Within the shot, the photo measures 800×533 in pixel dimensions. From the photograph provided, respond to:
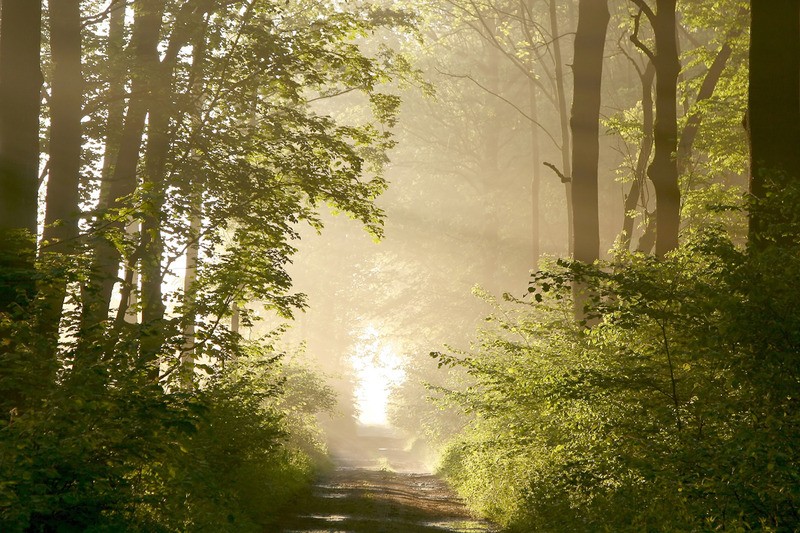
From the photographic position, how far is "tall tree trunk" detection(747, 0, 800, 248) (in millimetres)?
9117

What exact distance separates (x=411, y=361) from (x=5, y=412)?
5412cm

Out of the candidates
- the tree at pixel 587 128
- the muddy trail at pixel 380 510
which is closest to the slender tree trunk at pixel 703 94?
the tree at pixel 587 128

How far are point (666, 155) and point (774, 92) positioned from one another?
5634 mm

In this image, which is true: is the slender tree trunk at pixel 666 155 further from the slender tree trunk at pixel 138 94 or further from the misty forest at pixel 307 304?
the slender tree trunk at pixel 138 94

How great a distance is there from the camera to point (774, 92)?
9.23 metres

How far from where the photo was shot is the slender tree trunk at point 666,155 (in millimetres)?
14766

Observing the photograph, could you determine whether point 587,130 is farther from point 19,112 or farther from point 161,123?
point 19,112

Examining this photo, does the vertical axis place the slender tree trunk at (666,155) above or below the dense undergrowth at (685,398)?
above

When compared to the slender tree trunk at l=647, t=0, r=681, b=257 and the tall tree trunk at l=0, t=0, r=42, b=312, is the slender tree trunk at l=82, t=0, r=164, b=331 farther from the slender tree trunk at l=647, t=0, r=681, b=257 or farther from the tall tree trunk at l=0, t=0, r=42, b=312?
the slender tree trunk at l=647, t=0, r=681, b=257

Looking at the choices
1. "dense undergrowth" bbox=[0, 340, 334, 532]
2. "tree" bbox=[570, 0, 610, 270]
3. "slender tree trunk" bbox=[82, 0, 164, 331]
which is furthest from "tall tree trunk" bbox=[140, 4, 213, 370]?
"tree" bbox=[570, 0, 610, 270]

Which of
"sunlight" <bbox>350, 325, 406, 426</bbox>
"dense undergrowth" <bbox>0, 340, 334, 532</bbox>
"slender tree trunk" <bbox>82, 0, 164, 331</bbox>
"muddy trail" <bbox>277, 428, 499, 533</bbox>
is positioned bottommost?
"muddy trail" <bbox>277, 428, 499, 533</bbox>

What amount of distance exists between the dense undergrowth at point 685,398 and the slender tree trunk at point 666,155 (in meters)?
4.62

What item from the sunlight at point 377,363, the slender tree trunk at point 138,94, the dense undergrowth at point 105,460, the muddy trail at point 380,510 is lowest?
the muddy trail at point 380,510

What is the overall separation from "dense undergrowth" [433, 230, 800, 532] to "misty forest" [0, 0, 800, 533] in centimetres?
3
